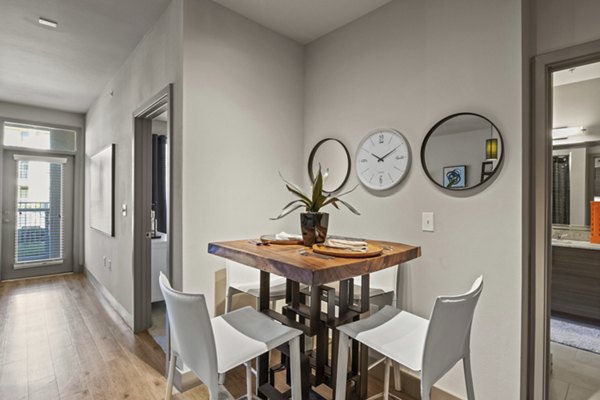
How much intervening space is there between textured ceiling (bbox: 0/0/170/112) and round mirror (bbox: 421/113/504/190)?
216 cm

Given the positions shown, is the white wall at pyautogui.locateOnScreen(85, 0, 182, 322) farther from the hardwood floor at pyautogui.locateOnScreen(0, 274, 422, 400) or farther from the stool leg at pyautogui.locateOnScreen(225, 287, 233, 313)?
the stool leg at pyautogui.locateOnScreen(225, 287, 233, 313)

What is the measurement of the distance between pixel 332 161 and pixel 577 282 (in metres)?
3.02

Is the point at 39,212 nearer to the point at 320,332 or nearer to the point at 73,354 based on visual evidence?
the point at 73,354

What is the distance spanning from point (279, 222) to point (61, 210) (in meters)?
4.54

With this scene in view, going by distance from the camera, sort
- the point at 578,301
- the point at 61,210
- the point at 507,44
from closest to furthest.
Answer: the point at 507,44, the point at 578,301, the point at 61,210

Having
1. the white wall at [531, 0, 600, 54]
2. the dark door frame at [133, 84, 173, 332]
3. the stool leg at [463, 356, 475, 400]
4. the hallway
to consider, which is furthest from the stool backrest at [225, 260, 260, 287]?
the white wall at [531, 0, 600, 54]

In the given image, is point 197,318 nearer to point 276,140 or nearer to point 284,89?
point 276,140

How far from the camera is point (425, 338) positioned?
116 cm

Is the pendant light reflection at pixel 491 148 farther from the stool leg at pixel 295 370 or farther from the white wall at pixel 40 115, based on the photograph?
the white wall at pixel 40 115

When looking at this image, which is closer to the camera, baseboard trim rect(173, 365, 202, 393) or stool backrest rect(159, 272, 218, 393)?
stool backrest rect(159, 272, 218, 393)

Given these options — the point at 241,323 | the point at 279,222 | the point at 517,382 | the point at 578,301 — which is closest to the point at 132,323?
the point at 279,222

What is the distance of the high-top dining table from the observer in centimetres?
121

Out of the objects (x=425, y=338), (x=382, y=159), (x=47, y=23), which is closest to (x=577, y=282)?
(x=382, y=159)

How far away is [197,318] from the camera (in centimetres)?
112
